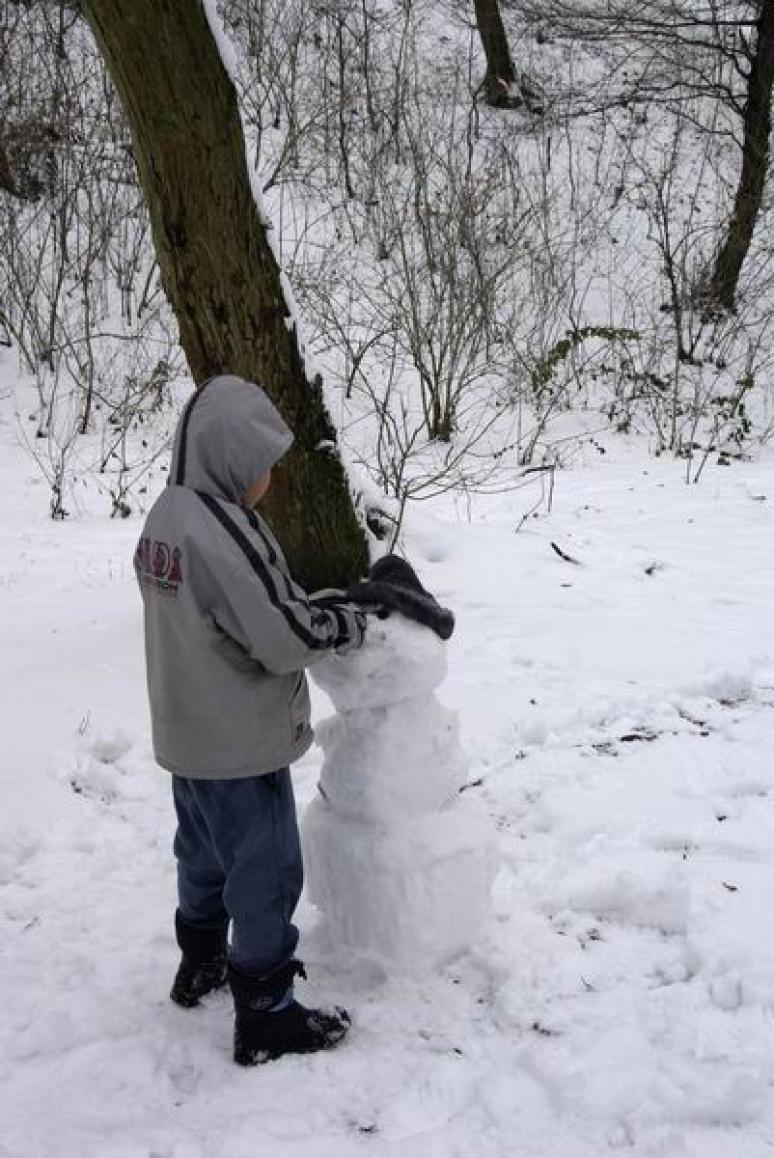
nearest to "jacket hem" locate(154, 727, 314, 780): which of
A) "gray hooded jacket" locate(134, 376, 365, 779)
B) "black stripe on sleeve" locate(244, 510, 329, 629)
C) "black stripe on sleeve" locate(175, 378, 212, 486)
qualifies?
"gray hooded jacket" locate(134, 376, 365, 779)

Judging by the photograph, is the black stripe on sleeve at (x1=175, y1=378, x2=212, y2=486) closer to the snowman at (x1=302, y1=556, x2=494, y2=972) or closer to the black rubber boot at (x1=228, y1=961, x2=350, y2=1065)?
the snowman at (x1=302, y1=556, x2=494, y2=972)

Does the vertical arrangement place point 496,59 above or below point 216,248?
above

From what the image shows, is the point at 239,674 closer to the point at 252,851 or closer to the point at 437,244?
the point at 252,851

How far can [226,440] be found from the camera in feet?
6.15

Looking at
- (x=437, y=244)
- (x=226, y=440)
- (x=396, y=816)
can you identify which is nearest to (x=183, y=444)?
(x=226, y=440)

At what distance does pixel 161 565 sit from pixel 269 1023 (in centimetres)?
104

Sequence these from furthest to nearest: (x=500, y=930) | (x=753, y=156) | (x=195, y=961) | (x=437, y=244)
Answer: (x=753, y=156)
(x=437, y=244)
(x=500, y=930)
(x=195, y=961)

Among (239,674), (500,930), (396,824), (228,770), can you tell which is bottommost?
(500,930)

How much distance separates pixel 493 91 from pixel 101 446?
8977 millimetres

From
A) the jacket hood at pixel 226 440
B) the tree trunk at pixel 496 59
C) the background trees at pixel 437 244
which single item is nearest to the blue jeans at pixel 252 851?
the jacket hood at pixel 226 440

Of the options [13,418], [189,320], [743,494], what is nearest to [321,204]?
[13,418]

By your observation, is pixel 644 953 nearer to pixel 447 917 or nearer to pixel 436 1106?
pixel 447 917

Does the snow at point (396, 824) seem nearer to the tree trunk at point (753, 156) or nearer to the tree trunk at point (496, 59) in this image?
the tree trunk at point (753, 156)

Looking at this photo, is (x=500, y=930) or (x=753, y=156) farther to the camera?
(x=753, y=156)
